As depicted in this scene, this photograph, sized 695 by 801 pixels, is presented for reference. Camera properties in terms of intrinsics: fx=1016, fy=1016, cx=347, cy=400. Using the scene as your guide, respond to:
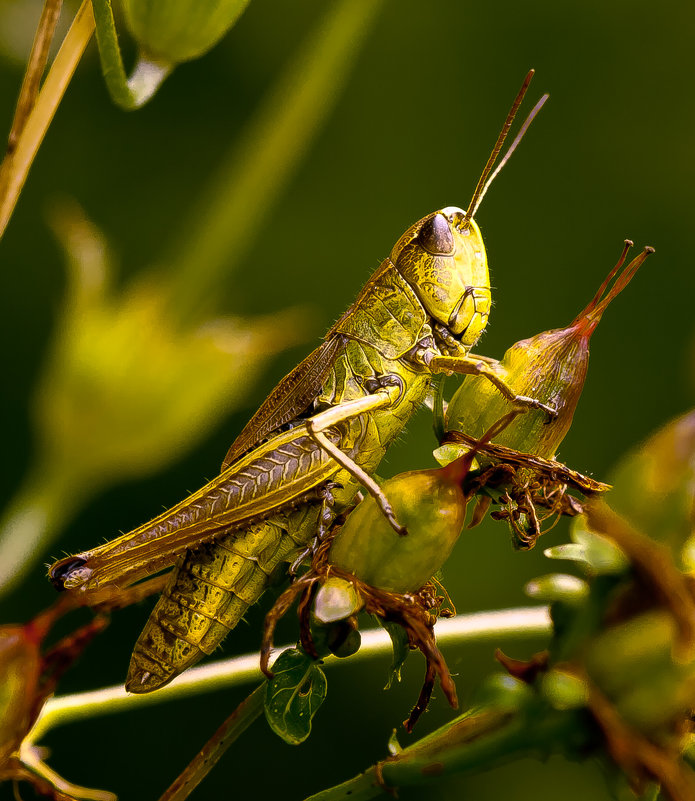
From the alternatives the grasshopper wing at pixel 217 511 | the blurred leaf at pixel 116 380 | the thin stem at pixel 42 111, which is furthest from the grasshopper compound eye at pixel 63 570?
the thin stem at pixel 42 111

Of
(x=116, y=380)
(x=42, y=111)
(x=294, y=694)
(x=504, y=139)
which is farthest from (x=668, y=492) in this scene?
(x=116, y=380)

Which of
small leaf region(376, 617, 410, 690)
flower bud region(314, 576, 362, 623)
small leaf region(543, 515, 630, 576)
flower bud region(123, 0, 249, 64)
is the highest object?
flower bud region(123, 0, 249, 64)

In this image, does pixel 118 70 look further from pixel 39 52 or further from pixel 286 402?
pixel 286 402

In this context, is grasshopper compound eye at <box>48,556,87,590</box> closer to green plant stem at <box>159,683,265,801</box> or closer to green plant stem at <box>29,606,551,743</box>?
green plant stem at <box>29,606,551,743</box>

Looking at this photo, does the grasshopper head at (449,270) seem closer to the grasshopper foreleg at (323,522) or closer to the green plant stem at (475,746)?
the grasshopper foreleg at (323,522)

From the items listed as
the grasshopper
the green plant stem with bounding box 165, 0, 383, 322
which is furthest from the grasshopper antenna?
the green plant stem with bounding box 165, 0, 383, 322

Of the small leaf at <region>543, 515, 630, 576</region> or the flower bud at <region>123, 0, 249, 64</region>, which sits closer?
the small leaf at <region>543, 515, 630, 576</region>
